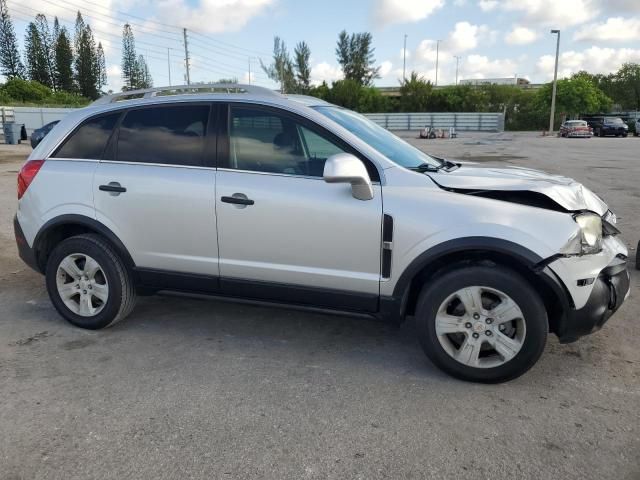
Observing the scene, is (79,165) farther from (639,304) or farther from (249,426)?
(639,304)

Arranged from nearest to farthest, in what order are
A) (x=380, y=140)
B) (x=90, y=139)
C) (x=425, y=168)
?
(x=425, y=168)
(x=380, y=140)
(x=90, y=139)

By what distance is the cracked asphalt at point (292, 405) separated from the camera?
8.40 feet

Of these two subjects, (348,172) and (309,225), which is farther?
(309,225)

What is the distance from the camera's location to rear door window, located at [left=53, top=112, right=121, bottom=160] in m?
4.12

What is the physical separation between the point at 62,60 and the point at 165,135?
9216 cm

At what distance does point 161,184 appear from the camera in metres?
3.82

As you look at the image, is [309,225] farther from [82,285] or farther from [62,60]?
[62,60]

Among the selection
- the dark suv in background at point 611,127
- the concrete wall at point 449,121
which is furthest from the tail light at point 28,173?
the concrete wall at point 449,121

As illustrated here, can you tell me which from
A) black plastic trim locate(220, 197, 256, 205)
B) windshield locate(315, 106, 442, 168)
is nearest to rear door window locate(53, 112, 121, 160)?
black plastic trim locate(220, 197, 256, 205)

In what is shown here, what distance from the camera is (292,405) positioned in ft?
10.1

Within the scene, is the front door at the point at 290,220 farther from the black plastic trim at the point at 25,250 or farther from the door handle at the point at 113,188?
the black plastic trim at the point at 25,250

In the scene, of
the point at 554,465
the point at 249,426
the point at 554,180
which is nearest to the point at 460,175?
the point at 554,180

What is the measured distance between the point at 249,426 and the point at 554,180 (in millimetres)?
2464

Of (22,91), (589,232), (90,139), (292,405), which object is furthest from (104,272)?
(22,91)
